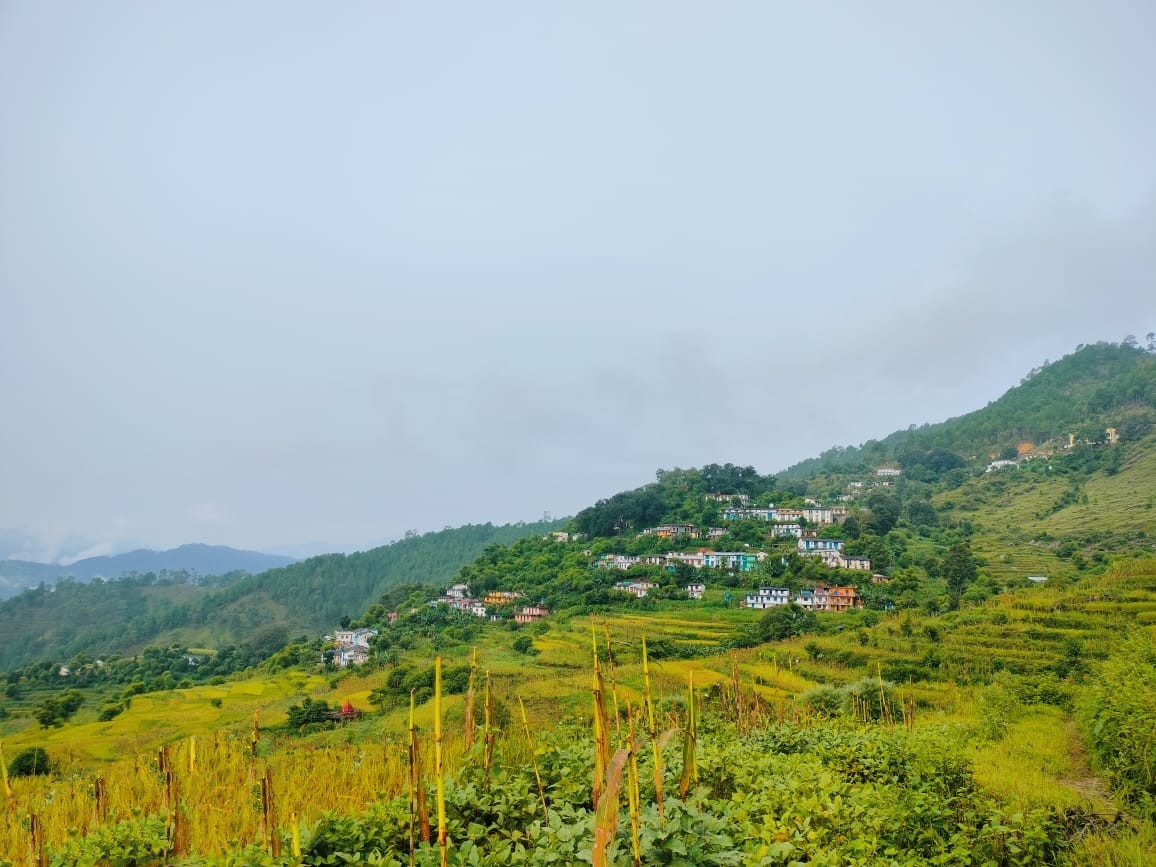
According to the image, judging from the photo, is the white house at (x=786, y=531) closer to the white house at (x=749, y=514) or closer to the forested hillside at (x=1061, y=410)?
the white house at (x=749, y=514)

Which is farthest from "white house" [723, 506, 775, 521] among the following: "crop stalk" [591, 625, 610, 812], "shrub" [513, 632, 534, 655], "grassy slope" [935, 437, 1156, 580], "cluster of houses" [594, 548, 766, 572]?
"crop stalk" [591, 625, 610, 812]

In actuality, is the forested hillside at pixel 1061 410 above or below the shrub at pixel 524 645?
above

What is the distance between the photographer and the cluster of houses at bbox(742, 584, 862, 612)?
31.9 meters

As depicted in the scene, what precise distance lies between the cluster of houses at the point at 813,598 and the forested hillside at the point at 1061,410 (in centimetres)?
3438

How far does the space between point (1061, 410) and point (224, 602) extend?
310ft

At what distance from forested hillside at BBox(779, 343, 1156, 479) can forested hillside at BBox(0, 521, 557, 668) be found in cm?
4848

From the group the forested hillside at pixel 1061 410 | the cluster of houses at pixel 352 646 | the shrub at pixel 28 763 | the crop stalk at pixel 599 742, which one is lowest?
the cluster of houses at pixel 352 646

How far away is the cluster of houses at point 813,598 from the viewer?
31.9 metres

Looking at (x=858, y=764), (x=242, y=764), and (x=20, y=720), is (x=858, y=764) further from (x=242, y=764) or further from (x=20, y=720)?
(x=20, y=720)

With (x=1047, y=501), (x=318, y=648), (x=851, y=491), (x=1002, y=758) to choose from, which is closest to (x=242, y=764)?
(x=1002, y=758)

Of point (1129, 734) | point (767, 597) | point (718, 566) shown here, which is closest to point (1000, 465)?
point (718, 566)

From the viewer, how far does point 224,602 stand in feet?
233

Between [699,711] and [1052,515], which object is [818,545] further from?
[699,711]

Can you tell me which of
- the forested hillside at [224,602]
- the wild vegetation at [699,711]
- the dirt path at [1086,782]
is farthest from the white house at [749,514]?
the dirt path at [1086,782]
